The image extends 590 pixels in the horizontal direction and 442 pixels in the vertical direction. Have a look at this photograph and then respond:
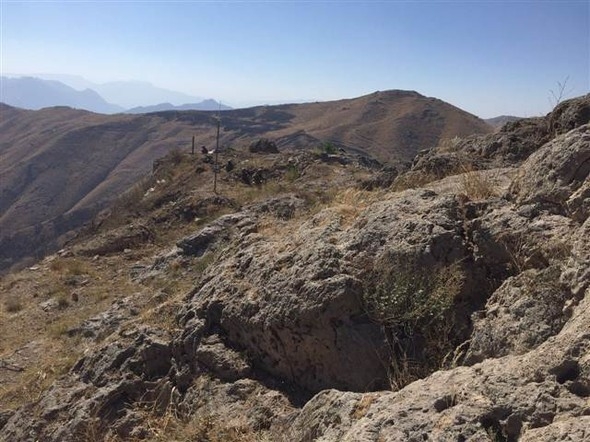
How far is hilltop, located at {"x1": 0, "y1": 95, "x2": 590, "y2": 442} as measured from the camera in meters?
3.29

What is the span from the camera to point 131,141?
104 m

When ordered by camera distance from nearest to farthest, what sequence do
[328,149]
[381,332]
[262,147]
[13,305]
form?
1. [381,332]
2. [13,305]
3. [328,149]
4. [262,147]

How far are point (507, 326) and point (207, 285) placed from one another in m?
4.13

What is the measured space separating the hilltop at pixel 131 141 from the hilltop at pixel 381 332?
51.0 m

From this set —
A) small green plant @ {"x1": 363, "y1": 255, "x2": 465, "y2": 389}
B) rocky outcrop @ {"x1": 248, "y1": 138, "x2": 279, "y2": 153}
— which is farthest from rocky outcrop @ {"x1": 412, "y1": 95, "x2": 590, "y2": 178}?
rocky outcrop @ {"x1": 248, "y1": 138, "x2": 279, "y2": 153}

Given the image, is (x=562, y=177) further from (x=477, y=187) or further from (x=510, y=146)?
(x=510, y=146)

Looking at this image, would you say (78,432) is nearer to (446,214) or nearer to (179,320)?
(179,320)

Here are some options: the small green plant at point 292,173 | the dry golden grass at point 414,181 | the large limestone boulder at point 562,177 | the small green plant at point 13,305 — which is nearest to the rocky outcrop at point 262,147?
the small green plant at point 292,173

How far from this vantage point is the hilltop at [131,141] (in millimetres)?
70562

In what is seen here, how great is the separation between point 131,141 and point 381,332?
10611 cm

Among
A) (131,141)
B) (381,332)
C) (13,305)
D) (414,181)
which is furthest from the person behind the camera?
(131,141)

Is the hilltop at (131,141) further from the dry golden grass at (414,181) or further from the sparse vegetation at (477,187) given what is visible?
the sparse vegetation at (477,187)

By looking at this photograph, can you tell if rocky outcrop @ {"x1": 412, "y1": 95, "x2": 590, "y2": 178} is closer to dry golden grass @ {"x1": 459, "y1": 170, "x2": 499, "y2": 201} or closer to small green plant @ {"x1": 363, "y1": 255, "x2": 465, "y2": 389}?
dry golden grass @ {"x1": 459, "y1": 170, "x2": 499, "y2": 201}

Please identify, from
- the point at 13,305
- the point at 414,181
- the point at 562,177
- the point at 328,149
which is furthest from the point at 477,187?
the point at 328,149
